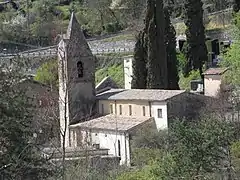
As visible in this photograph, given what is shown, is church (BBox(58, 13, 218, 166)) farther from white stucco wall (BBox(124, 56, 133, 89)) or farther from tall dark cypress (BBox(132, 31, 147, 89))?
white stucco wall (BBox(124, 56, 133, 89))

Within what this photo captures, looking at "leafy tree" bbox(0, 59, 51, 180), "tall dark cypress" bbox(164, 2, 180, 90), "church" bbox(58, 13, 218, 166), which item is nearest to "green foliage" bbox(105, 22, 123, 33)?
"church" bbox(58, 13, 218, 166)

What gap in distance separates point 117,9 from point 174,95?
4067cm

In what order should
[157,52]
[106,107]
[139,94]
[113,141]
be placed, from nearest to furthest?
[113,141]
[139,94]
[157,52]
[106,107]

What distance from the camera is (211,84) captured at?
131 ft

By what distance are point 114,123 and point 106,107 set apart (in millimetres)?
3015

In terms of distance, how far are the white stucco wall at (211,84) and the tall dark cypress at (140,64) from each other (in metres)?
3.41

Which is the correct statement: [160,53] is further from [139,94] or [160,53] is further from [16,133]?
[16,133]

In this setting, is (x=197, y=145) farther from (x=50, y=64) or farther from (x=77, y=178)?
(x=50, y=64)

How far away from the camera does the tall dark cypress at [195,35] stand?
1666 inches

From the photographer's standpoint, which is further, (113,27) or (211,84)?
(113,27)

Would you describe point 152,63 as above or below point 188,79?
above

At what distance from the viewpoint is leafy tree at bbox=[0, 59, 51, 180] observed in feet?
53.5

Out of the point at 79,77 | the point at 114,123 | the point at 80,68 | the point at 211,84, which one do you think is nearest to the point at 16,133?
the point at 114,123

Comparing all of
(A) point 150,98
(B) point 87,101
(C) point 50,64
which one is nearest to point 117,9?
(C) point 50,64
